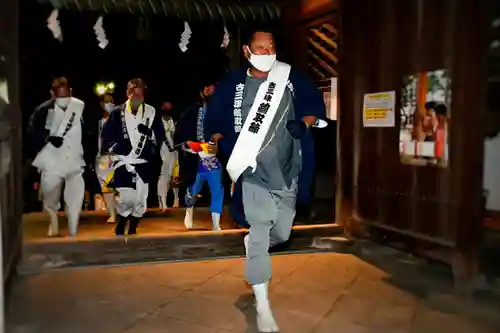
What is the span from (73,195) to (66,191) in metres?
0.10

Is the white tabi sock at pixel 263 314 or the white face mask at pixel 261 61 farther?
the white face mask at pixel 261 61

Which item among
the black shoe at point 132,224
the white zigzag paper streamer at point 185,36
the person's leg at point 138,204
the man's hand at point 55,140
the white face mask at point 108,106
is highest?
the white zigzag paper streamer at point 185,36

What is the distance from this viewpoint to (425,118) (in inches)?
245

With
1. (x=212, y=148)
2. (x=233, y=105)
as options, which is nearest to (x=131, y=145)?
(x=212, y=148)

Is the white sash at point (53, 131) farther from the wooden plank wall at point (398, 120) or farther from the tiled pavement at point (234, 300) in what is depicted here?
the wooden plank wall at point (398, 120)

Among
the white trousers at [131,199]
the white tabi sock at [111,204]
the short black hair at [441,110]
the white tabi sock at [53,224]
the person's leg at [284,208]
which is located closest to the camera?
the person's leg at [284,208]

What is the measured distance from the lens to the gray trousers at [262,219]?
4.38 metres

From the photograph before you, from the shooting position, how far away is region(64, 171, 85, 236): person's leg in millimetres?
7484

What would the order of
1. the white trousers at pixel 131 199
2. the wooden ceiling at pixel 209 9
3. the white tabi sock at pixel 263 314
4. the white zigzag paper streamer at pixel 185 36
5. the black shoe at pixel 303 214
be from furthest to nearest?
1. the white zigzag paper streamer at pixel 185 36
2. the wooden ceiling at pixel 209 9
3. the black shoe at pixel 303 214
4. the white trousers at pixel 131 199
5. the white tabi sock at pixel 263 314

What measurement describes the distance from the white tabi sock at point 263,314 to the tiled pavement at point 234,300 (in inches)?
4.4

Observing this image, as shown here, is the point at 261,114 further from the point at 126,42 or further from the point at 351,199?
the point at 126,42

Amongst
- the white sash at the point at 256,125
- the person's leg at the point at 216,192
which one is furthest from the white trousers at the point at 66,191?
the white sash at the point at 256,125

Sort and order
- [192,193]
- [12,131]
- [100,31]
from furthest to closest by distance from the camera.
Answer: [100,31]
[192,193]
[12,131]

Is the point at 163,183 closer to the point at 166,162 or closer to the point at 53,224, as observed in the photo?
the point at 166,162
